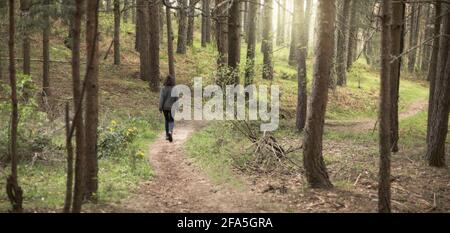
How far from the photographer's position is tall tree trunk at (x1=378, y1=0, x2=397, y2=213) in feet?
24.2

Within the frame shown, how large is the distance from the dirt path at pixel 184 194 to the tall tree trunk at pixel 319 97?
4.52ft

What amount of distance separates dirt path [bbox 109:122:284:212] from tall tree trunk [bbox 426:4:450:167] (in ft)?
20.3

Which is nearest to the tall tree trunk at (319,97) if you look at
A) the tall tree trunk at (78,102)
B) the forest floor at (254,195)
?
the forest floor at (254,195)

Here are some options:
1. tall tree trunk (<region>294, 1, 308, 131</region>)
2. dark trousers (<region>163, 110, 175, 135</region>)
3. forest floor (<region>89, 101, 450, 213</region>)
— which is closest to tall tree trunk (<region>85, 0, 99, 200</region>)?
forest floor (<region>89, 101, 450, 213</region>)

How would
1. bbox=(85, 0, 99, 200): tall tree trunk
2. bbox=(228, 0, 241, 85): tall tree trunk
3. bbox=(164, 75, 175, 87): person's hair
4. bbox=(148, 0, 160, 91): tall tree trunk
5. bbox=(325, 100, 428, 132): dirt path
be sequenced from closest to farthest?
bbox=(85, 0, 99, 200): tall tree trunk, bbox=(164, 75, 175, 87): person's hair, bbox=(228, 0, 241, 85): tall tree trunk, bbox=(325, 100, 428, 132): dirt path, bbox=(148, 0, 160, 91): tall tree trunk

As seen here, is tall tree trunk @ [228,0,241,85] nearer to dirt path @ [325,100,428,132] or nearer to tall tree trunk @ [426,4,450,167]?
dirt path @ [325,100,428,132]

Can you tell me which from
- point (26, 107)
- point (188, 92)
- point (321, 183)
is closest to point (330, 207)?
point (321, 183)

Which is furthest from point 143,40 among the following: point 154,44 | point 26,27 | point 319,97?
point 319,97

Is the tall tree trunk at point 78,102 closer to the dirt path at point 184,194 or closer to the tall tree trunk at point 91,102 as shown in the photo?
the tall tree trunk at point 91,102

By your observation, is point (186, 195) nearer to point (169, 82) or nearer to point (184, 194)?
point (184, 194)

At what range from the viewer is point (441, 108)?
12.6 meters

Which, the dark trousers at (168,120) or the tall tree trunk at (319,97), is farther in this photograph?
the dark trousers at (168,120)

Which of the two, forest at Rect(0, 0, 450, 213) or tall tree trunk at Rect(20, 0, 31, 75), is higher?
tall tree trunk at Rect(20, 0, 31, 75)

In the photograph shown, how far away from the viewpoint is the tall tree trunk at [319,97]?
9383 mm
